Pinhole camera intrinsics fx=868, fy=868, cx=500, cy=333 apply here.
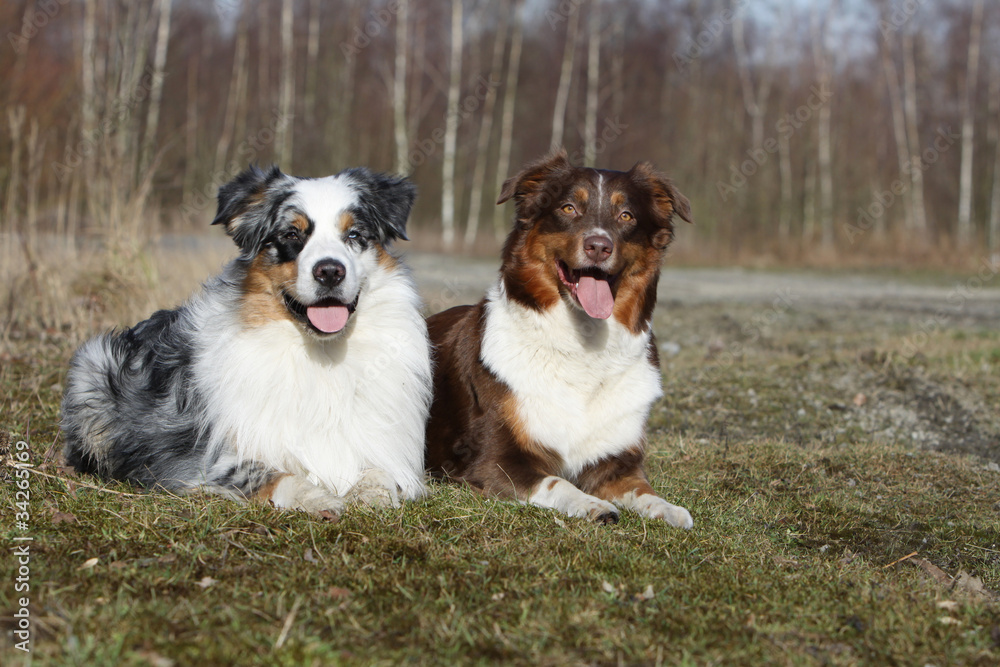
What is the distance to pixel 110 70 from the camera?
10.0 m

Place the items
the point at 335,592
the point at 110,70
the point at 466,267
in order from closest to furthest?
1. the point at 335,592
2. the point at 110,70
3. the point at 466,267

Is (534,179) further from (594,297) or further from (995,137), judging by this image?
(995,137)

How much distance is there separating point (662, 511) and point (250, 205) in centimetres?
260

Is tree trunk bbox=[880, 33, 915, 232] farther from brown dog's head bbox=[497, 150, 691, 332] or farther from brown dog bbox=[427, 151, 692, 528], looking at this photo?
brown dog bbox=[427, 151, 692, 528]

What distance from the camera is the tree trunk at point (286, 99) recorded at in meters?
28.1

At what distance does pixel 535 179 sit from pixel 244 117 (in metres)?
30.1

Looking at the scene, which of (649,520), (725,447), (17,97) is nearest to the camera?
(649,520)

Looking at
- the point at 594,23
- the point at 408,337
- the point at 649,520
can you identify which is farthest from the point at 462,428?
the point at 594,23

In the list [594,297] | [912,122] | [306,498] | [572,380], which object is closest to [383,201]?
[594,297]

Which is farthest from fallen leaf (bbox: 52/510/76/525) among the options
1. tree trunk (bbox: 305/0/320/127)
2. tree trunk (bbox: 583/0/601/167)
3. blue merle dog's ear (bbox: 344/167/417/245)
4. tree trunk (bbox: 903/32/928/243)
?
tree trunk (bbox: 305/0/320/127)

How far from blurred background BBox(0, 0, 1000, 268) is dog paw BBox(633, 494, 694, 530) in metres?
20.6

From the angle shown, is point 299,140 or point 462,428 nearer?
point 462,428

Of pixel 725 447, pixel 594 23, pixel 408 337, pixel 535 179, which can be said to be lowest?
pixel 725 447

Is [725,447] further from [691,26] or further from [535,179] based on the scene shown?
[691,26]
